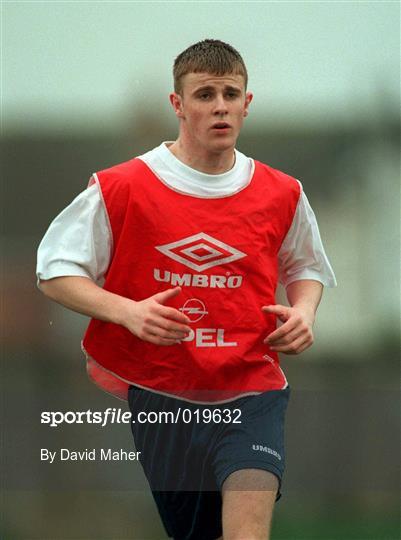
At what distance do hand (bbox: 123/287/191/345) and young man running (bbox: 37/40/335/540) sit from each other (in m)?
0.14

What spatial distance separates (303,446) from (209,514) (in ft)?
2.59

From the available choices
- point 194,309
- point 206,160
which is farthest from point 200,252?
point 206,160

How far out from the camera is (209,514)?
3.27m

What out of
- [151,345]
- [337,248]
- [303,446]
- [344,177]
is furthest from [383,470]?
[151,345]

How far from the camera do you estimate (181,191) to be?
3.10 m

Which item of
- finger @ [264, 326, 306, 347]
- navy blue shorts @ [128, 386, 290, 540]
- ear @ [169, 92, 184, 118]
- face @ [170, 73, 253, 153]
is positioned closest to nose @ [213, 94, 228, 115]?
face @ [170, 73, 253, 153]

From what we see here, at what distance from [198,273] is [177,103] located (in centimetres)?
55

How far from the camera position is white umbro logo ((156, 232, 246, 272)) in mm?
3031

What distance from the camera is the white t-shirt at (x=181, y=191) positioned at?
3.00 meters

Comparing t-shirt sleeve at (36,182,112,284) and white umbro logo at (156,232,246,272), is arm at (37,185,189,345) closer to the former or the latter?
t-shirt sleeve at (36,182,112,284)

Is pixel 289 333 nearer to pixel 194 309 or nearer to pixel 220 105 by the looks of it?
pixel 194 309

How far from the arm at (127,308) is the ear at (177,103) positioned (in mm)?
597

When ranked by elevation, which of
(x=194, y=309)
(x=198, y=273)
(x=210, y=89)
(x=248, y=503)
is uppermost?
(x=210, y=89)

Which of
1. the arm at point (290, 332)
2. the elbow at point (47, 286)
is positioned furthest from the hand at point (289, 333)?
the elbow at point (47, 286)
